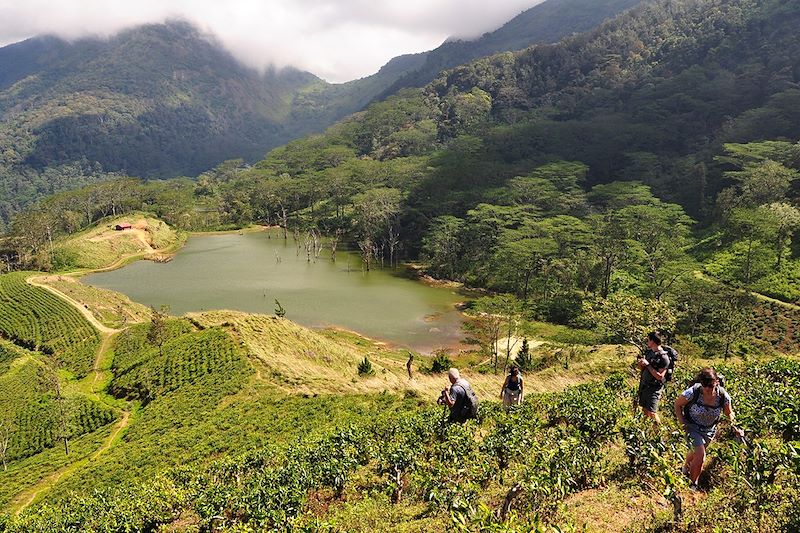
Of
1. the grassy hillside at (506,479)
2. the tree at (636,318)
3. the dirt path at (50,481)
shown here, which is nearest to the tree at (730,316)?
the tree at (636,318)

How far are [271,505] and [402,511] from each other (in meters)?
A: 3.36

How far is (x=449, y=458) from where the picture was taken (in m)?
11.0

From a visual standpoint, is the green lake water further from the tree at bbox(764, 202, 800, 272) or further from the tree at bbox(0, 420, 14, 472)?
the tree at bbox(764, 202, 800, 272)

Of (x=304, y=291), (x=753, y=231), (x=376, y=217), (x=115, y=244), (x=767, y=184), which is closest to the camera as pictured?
(x=753, y=231)

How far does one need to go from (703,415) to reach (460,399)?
17.8 ft

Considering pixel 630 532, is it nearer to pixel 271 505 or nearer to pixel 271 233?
pixel 271 505

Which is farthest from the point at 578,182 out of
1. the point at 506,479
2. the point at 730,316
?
the point at 506,479

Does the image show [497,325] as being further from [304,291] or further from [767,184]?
[767,184]

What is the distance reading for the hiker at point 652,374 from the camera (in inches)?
396

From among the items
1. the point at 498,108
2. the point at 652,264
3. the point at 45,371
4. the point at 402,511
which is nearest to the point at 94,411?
the point at 45,371

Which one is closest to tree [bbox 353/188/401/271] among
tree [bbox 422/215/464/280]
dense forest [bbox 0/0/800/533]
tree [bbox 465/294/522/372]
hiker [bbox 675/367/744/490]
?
dense forest [bbox 0/0/800/533]

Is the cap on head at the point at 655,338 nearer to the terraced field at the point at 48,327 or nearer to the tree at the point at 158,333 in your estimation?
the tree at the point at 158,333

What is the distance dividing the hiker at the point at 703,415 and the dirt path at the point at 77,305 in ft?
181

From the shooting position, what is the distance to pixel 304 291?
2709 inches
